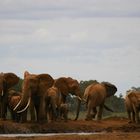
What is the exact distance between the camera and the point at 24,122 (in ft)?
128

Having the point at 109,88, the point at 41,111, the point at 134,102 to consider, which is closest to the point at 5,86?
the point at 41,111

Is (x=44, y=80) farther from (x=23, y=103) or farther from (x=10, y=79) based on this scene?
(x=10, y=79)

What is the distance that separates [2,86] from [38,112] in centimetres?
326

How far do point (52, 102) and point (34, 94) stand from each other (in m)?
2.31

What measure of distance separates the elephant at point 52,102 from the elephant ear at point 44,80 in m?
1.30

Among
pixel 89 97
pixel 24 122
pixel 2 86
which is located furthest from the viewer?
pixel 89 97

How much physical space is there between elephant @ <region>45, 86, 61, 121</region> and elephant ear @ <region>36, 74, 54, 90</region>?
1302 mm

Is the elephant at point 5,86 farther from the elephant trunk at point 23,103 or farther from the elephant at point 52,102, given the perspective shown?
the elephant at point 52,102

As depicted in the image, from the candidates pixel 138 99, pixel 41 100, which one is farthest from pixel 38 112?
pixel 138 99

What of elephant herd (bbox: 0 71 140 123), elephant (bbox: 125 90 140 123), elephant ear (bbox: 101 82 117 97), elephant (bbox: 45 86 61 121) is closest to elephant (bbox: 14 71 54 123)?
elephant herd (bbox: 0 71 140 123)

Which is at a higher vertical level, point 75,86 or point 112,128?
point 75,86

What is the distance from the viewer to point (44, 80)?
40469mm

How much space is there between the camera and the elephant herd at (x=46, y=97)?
131ft

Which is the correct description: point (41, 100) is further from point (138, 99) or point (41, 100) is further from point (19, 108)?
point (138, 99)
